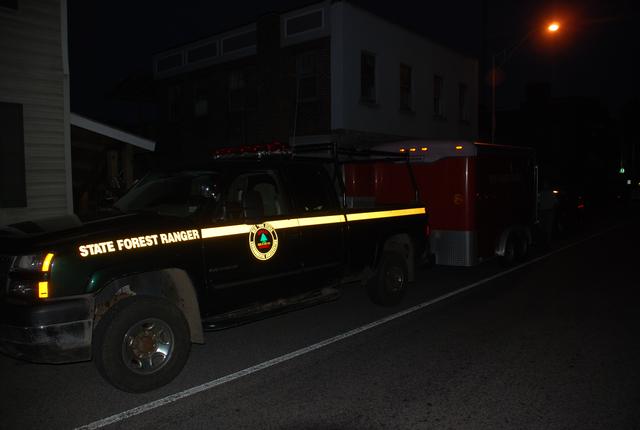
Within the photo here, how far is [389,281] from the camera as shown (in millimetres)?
7941

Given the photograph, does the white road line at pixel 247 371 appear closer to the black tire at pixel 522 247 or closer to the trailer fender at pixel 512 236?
the trailer fender at pixel 512 236

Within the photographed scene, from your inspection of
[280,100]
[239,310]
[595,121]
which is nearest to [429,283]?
[239,310]

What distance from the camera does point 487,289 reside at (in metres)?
9.36

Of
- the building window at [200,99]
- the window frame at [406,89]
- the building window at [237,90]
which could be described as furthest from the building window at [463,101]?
the building window at [200,99]

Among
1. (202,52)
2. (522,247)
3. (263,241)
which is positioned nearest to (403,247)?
(263,241)

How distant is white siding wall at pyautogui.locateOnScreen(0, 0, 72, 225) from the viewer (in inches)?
397

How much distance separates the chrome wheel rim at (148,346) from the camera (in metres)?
4.70

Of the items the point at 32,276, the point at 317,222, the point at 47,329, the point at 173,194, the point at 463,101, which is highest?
the point at 463,101

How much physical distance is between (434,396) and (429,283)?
17.8 feet

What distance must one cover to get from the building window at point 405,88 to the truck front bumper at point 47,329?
18081 mm

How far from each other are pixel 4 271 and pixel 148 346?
4.29 ft

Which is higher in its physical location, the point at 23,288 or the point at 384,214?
the point at 384,214

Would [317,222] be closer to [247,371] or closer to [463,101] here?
[247,371]

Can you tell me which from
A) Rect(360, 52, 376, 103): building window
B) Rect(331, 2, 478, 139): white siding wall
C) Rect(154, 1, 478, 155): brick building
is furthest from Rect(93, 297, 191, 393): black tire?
Rect(360, 52, 376, 103): building window
